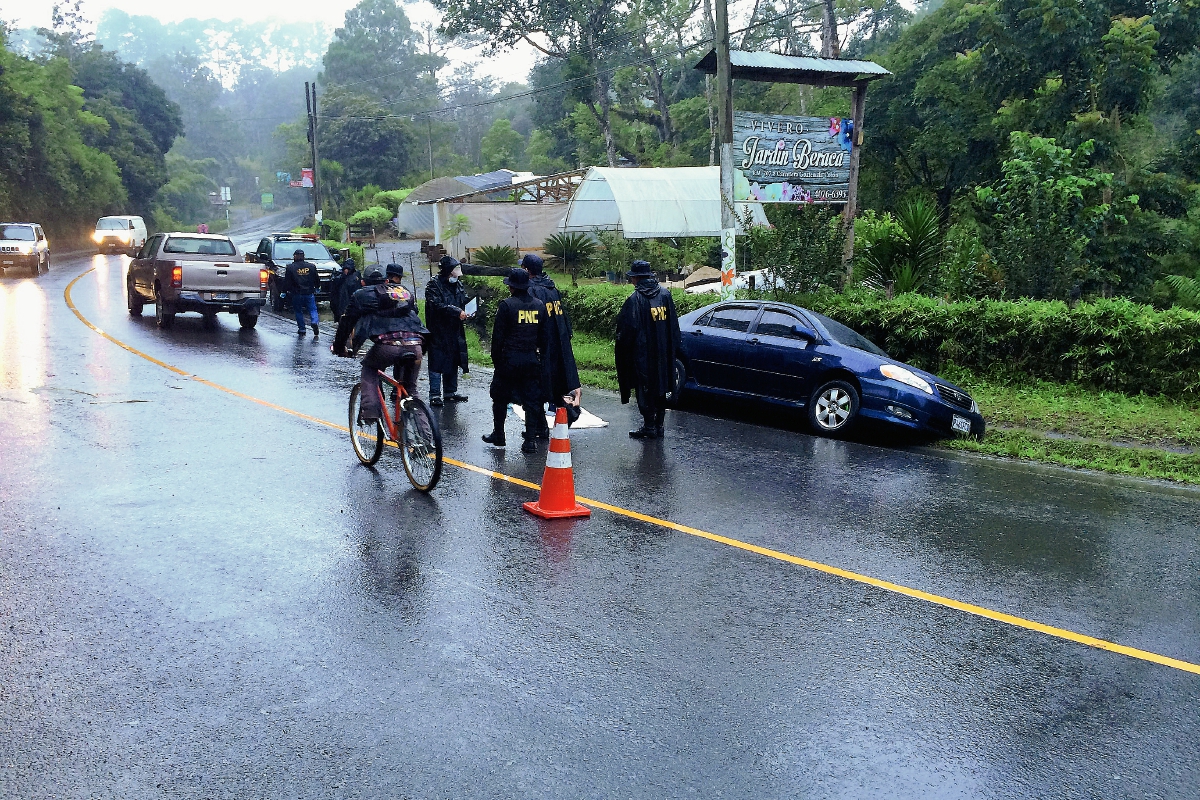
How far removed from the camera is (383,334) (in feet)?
29.0

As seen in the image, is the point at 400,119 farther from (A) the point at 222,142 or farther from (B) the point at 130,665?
(B) the point at 130,665

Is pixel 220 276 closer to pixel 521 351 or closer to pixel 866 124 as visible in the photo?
pixel 521 351

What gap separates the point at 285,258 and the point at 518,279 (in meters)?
18.9

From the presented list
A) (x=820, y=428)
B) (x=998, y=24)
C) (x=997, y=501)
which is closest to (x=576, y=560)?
(x=997, y=501)

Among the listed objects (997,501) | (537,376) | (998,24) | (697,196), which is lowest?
(997,501)

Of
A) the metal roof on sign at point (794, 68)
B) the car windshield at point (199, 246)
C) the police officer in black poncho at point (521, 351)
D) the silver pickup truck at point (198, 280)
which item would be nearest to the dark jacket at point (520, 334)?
the police officer in black poncho at point (521, 351)

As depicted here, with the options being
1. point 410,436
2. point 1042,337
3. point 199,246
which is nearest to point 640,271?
point 410,436

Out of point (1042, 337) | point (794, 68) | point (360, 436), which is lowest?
point (360, 436)

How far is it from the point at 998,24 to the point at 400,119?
6959 centimetres

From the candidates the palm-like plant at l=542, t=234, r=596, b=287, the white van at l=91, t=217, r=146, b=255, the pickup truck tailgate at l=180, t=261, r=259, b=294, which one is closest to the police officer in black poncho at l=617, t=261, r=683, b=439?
the pickup truck tailgate at l=180, t=261, r=259, b=294

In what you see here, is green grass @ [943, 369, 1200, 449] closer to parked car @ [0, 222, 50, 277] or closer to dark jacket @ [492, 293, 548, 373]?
dark jacket @ [492, 293, 548, 373]

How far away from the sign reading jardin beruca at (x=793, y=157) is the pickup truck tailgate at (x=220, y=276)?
949 cm

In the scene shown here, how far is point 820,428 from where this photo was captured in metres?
11.7

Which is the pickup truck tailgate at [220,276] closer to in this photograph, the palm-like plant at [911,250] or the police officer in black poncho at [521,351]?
the palm-like plant at [911,250]
